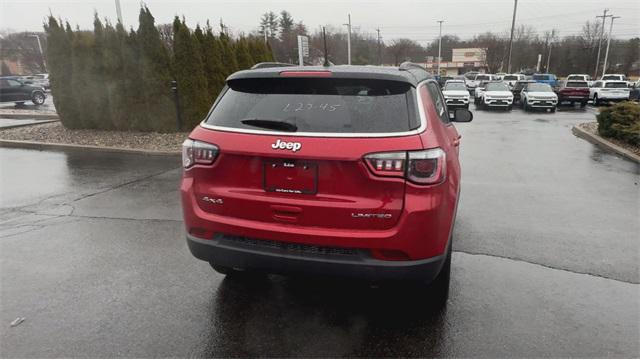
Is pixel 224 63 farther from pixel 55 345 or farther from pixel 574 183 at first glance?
pixel 55 345

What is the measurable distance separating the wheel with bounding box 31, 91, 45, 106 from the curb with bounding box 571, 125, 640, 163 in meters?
28.9

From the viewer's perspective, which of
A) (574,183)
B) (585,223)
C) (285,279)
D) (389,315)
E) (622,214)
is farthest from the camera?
(574,183)

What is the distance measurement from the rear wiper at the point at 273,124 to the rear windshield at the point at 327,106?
0.02 m

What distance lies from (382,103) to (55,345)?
2713mm

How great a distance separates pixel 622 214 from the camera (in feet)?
19.0

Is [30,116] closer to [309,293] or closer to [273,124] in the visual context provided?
[309,293]

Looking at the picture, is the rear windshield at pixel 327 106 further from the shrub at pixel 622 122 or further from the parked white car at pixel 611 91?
the parked white car at pixel 611 91

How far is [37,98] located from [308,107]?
3032 centimetres

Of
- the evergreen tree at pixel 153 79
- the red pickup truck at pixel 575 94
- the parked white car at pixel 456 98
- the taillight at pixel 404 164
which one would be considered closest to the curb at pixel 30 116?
the evergreen tree at pixel 153 79

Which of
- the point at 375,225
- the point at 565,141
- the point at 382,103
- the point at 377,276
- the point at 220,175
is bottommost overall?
the point at 565,141

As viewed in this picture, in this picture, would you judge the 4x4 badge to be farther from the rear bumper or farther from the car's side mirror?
the car's side mirror

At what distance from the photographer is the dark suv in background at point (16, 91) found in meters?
26.4

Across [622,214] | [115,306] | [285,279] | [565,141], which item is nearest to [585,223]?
[622,214]

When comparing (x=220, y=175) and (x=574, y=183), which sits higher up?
(x=220, y=175)
